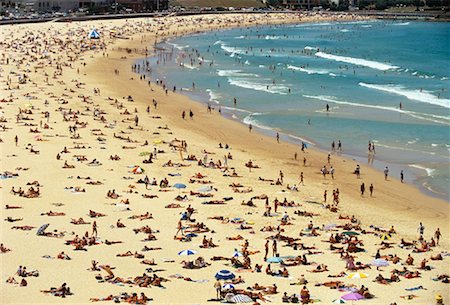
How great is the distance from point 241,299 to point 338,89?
45116mm

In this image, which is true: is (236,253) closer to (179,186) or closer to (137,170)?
(179,186)

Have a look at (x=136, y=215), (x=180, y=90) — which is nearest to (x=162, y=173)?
(x=136, y=215)

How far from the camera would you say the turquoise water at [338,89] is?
41872 millimetres

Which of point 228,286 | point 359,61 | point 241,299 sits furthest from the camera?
point 359,61

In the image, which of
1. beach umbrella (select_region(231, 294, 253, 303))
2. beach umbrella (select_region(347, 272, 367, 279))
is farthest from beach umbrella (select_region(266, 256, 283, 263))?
beach umbrella (select_region(231, 294, 253, 303))

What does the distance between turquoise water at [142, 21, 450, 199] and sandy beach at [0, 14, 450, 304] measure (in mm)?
3024

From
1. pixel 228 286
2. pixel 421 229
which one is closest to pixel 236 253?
pixel 228 286

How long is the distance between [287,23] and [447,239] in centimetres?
15406

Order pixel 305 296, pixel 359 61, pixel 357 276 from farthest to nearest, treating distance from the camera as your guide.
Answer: pixel 359 61
pixel 357 276
pixel 305 296

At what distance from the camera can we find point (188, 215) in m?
27.6

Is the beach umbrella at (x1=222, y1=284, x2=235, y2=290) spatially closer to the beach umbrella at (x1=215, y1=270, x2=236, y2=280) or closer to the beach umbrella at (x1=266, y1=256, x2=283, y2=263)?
the beach umbrella at (x1=215, y1=270, x2=236, y2=280)

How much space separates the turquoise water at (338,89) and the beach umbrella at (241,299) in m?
15.8

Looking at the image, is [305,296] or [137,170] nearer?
[305,296]

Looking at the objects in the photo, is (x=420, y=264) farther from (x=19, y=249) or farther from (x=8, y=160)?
(x=8, y=160)
